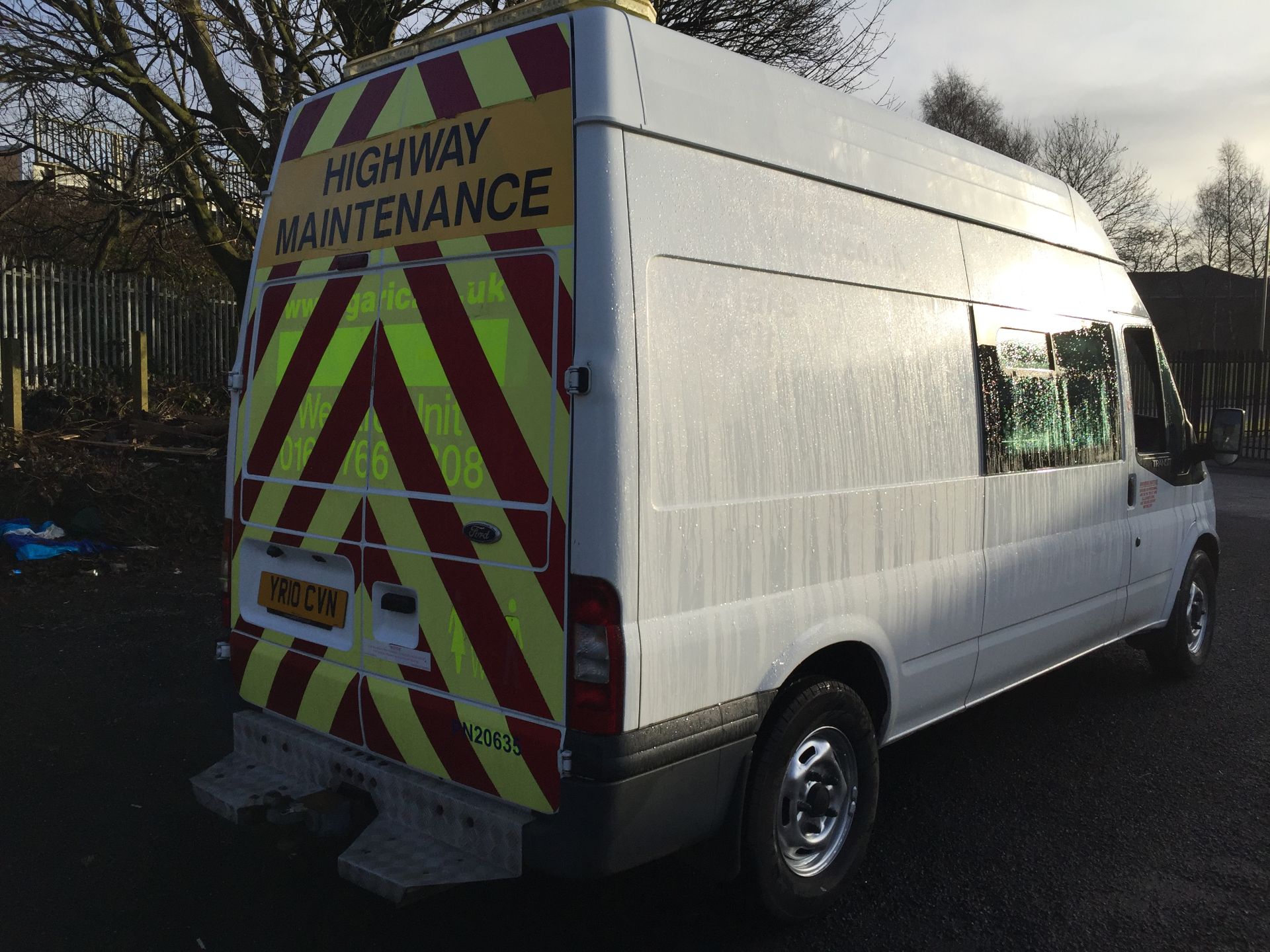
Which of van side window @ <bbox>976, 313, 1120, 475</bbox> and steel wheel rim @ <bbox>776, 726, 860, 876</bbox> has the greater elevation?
van side window @ <bbox>976, 313, 1120, 475</bbox>

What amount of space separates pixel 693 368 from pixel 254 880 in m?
2.30

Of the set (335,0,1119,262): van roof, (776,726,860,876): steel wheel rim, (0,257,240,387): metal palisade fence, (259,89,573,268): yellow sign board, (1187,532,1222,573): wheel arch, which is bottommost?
(776,726,860,876): steel wheel rim

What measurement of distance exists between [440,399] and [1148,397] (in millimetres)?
3992

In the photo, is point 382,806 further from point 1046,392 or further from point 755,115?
point 1046,392

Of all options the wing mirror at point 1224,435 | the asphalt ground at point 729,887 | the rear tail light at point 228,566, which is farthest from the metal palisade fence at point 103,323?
the wing mirror at point 1224,435

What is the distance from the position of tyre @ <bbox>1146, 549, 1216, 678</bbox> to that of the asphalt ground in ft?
0.62

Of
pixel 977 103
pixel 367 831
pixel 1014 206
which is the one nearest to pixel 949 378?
pixel 1014 206

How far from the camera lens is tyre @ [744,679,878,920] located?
3070 mm

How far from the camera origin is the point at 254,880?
11.5ft

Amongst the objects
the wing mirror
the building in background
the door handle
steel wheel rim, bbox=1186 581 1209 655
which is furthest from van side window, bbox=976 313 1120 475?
the building in background

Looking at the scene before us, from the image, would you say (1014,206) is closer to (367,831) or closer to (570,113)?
(570,113)

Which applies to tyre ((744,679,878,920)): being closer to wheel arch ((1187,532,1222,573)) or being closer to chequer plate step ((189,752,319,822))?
chequer plate step ((189,752,319,822))

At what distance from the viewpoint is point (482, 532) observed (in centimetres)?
284

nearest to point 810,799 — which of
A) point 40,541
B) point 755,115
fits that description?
point 755,115
